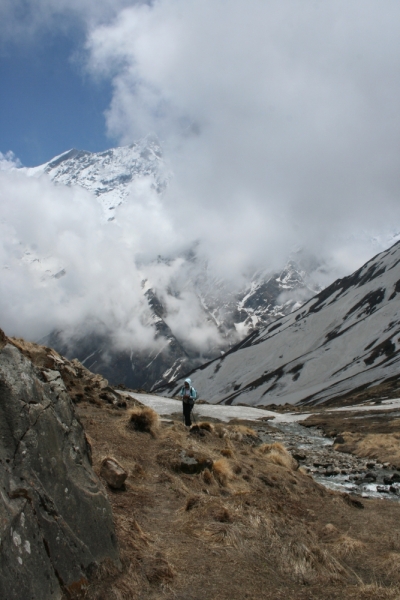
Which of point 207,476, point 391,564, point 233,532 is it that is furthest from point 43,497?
point 207,476

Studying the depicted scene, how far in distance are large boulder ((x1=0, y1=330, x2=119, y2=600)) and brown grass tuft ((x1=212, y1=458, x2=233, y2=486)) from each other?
24.3ft

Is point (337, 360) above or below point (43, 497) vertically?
below

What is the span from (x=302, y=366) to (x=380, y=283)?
67583 millimetres

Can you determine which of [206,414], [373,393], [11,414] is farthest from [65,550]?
[373,393]

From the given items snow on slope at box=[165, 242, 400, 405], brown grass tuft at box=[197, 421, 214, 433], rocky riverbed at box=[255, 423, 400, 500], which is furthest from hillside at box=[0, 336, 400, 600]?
snow on slope at box=[165, 242, 400, 405]

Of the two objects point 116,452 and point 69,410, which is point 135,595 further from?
point 116,452

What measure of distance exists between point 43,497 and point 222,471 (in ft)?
32.0

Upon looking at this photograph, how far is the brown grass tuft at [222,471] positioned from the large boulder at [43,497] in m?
7.41

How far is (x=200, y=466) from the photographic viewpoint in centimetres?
1529

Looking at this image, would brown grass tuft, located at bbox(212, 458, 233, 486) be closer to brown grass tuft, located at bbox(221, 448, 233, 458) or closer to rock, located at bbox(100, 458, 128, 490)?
brown grass tuft, located at bbox(221, 448, 233, 458)

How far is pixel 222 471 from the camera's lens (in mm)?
15227

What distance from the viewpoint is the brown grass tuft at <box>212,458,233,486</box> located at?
14824mm

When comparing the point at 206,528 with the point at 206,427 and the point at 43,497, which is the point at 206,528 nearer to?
the point at 43,497

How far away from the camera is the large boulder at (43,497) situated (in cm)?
566
